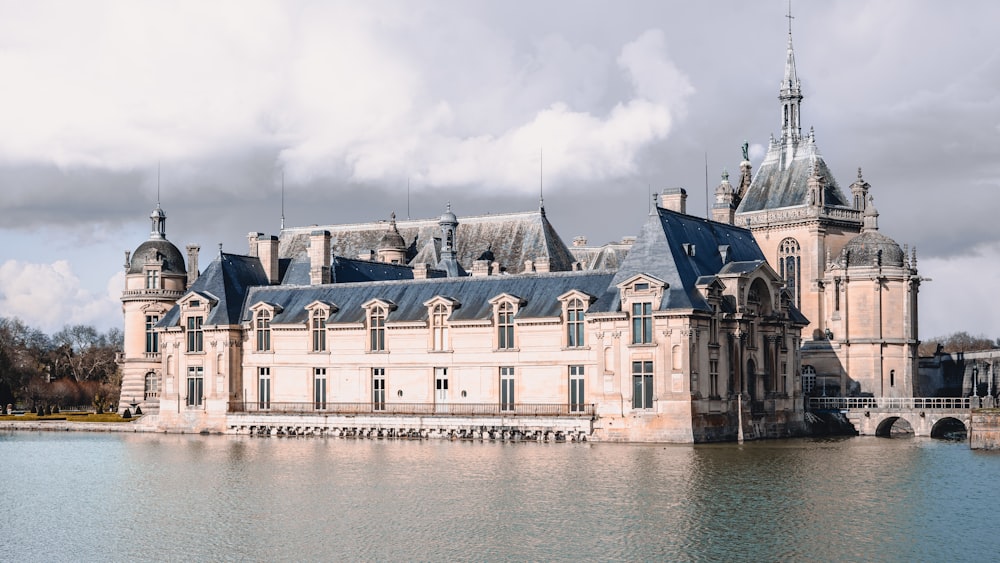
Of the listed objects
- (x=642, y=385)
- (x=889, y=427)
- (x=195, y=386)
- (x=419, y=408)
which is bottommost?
(x=889, y=427)

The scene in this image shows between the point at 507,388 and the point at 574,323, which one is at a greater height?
the point at 574,323

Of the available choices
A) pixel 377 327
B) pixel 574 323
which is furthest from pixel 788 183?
pixel 377 327

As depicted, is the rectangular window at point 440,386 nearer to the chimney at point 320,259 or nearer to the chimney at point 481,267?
the chimney at point 320,259

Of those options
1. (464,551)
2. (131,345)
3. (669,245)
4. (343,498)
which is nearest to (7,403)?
(131,345)

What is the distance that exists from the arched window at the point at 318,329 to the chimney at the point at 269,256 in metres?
9.33

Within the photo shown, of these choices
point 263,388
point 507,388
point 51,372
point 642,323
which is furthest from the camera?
point 51,372

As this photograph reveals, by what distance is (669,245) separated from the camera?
65.0 metres

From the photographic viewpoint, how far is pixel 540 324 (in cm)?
6781

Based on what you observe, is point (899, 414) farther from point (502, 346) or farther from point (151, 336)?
point (151, 336)

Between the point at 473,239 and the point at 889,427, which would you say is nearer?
the point at 889,427

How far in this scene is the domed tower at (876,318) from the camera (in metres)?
86.2

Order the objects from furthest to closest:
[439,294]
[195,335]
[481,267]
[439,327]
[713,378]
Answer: [481,267] → [195,335] → [439,294] → [439,327] → [713,378]

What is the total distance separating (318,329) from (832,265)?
33.7m

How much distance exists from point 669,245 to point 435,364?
14.3 meters
